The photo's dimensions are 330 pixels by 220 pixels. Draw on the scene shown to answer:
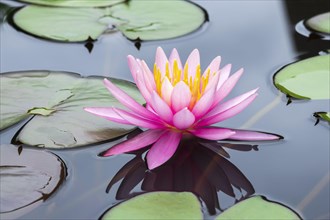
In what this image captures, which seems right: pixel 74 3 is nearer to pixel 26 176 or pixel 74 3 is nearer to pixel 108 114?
pixel 108 114

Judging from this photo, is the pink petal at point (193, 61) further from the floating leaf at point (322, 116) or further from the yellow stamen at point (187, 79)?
the floating leaf at point (322, 116)

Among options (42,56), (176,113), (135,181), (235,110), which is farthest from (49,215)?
(42,56)

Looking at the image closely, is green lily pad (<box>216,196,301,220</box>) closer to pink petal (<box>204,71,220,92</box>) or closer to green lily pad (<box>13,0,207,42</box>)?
pink petal (<box>204,71,220,92</box>)

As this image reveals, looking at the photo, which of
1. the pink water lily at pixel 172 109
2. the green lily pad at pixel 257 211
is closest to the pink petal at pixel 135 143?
the pink water lily at pixel 172 109

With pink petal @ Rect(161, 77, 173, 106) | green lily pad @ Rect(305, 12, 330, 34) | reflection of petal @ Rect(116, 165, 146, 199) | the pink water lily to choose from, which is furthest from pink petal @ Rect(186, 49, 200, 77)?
green lily pad @ Rect(305, 12, 330, 34)

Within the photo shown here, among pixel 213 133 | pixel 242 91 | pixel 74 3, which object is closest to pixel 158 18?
→ pixel 74 3

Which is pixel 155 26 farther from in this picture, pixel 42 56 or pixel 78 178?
pixel 78 178
